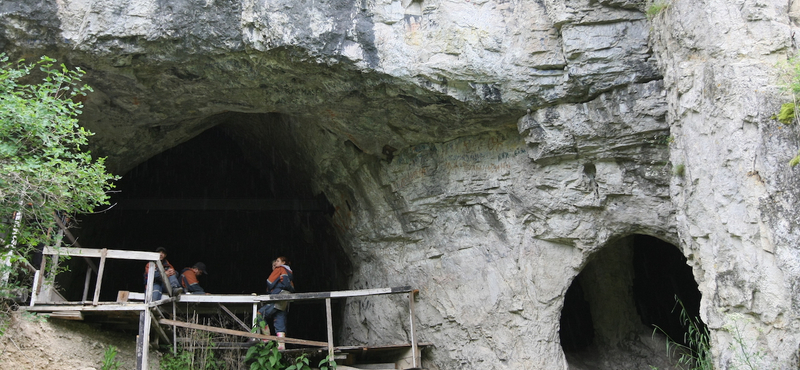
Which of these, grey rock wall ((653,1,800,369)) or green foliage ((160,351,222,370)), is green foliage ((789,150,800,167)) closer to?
grey rock wall ((653,1,800,369))

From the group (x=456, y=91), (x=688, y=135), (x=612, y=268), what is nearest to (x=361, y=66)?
(x=456, y=91)

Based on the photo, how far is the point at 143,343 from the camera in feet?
23.4

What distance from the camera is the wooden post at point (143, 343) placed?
7113mm

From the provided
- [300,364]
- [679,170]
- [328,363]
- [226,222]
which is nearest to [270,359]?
[300,364]

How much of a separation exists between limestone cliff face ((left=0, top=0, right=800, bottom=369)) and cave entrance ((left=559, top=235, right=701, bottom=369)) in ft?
0.27

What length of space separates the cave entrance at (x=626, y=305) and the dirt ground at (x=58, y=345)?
19.5ft

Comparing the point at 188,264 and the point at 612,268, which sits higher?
the point at 188,264

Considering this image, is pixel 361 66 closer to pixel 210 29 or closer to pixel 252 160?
pixel 210 29

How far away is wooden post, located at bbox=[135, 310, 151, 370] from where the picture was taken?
7113mm

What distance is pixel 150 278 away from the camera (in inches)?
288

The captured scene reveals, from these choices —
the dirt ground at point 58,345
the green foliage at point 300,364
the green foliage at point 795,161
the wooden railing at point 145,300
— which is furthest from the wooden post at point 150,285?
the green foliage at point 795,161

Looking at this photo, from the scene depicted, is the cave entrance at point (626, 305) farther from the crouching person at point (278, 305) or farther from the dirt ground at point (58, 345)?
the dirt ground at point (58, 345)

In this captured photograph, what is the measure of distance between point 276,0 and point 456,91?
7.38ft

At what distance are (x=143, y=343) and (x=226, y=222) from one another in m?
7.96
